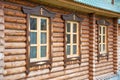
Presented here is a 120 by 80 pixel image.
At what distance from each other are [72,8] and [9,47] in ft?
11.7

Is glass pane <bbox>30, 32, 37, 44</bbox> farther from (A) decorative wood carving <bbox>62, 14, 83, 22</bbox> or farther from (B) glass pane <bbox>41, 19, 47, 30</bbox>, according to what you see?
(A) decorative wood carving <bbox>62, 14, 83, 22</bbox>

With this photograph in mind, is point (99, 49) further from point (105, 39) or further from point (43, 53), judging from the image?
point (43, 53)

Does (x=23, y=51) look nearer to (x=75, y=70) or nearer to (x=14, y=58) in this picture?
(x=14, y=58)

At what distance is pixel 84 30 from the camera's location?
10.8m

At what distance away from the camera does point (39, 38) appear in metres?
8.23

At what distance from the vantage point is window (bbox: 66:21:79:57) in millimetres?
9797

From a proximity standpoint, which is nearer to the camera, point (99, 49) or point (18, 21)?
point (18, 21)

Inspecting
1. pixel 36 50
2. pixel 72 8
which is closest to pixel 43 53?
pixel 36 50

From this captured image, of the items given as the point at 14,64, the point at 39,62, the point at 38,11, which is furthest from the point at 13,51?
the point at 38,11

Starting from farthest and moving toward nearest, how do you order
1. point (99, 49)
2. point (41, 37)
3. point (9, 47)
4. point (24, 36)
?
point (99, 49)
point (41, 37)
point (24, 36)
point (9, 47)

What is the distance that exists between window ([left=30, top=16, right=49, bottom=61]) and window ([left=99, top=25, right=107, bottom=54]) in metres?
4.36

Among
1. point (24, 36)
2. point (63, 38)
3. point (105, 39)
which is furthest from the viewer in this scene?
point (105, 39)

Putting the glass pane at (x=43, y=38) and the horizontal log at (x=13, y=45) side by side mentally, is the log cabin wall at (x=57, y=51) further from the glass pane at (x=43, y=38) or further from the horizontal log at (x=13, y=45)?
the glass pane at (x=43, y=38)

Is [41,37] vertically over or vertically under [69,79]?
over
